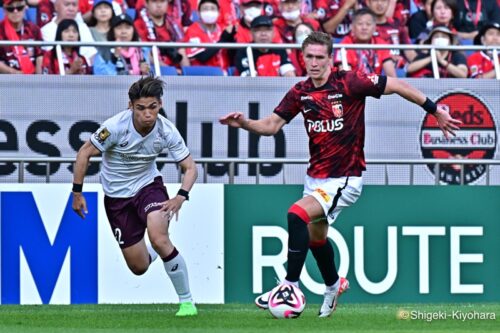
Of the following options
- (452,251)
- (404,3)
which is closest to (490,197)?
(452,251)

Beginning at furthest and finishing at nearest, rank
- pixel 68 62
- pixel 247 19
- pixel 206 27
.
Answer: pixel 247 19
pixel 206 27
pixel 68 62

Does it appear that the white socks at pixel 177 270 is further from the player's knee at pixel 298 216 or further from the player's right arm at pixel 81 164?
the player's knee at pixel 298 216

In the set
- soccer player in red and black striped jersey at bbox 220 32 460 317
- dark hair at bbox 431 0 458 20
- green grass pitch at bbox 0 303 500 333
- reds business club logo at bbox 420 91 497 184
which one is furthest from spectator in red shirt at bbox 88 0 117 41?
soccer player in red and black striped jersey at bbox 220 32 460 317

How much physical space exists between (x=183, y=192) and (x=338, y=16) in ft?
21.1

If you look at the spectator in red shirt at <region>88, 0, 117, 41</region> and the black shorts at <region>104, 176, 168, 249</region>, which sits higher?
the spectator in red shirt at <region>88, 0, 117, 41</region>

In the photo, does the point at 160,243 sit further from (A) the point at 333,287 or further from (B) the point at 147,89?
(A) the point at 333,287

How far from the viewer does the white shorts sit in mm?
10188

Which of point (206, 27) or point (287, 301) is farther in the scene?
point (206, 27)

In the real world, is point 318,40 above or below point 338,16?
below

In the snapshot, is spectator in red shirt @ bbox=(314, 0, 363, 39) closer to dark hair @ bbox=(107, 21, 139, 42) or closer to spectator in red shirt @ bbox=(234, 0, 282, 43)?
spectator in red shirt @ bbox=(234, 0, 282, 43)

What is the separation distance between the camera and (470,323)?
10.1m

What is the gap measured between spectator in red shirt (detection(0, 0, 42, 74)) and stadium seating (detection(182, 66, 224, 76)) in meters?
1.66

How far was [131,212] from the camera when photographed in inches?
434
